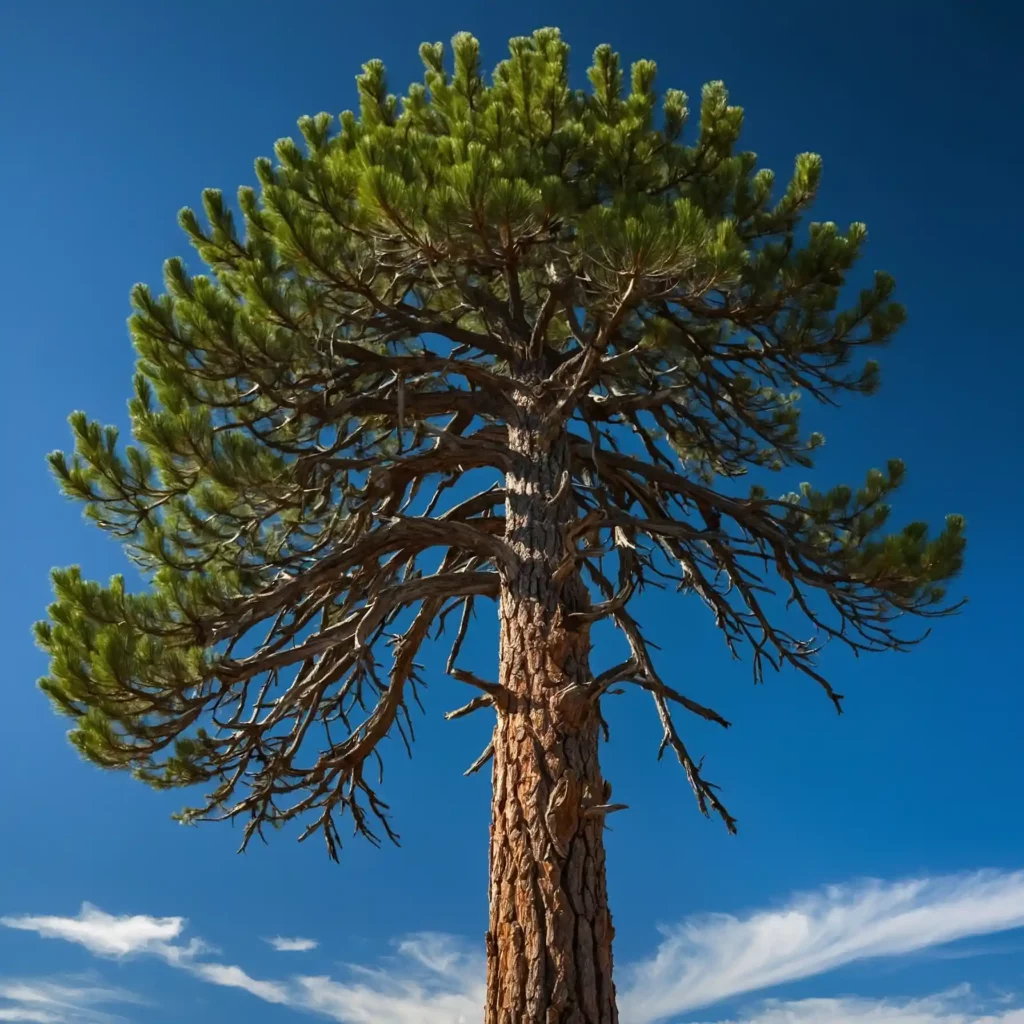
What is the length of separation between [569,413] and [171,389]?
2202 millimetres

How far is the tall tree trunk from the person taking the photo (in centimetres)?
454

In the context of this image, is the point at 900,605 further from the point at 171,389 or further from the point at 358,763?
the point at 171,389

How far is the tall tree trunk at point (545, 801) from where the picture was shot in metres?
4.54

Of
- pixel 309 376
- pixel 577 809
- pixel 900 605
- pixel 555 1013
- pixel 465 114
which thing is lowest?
pixel 555 1013

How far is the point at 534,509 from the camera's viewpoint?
5578mm

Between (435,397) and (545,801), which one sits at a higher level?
(435,397)

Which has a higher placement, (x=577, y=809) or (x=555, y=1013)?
(x=577, y=809)

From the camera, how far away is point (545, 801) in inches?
191

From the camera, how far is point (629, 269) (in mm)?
4910

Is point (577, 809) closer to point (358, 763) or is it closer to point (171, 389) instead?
point (358, 763)

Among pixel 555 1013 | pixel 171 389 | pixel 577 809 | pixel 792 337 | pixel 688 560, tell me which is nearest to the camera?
pixel 555 1013

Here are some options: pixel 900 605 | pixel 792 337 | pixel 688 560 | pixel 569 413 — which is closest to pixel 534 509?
pixel 569 413

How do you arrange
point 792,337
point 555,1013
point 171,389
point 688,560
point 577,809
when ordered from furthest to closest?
→ point 688,560 → point 792,337 → point 171,389 → point 577,809 → point 555,1013

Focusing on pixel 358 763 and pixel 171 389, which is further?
pixel 358 763
